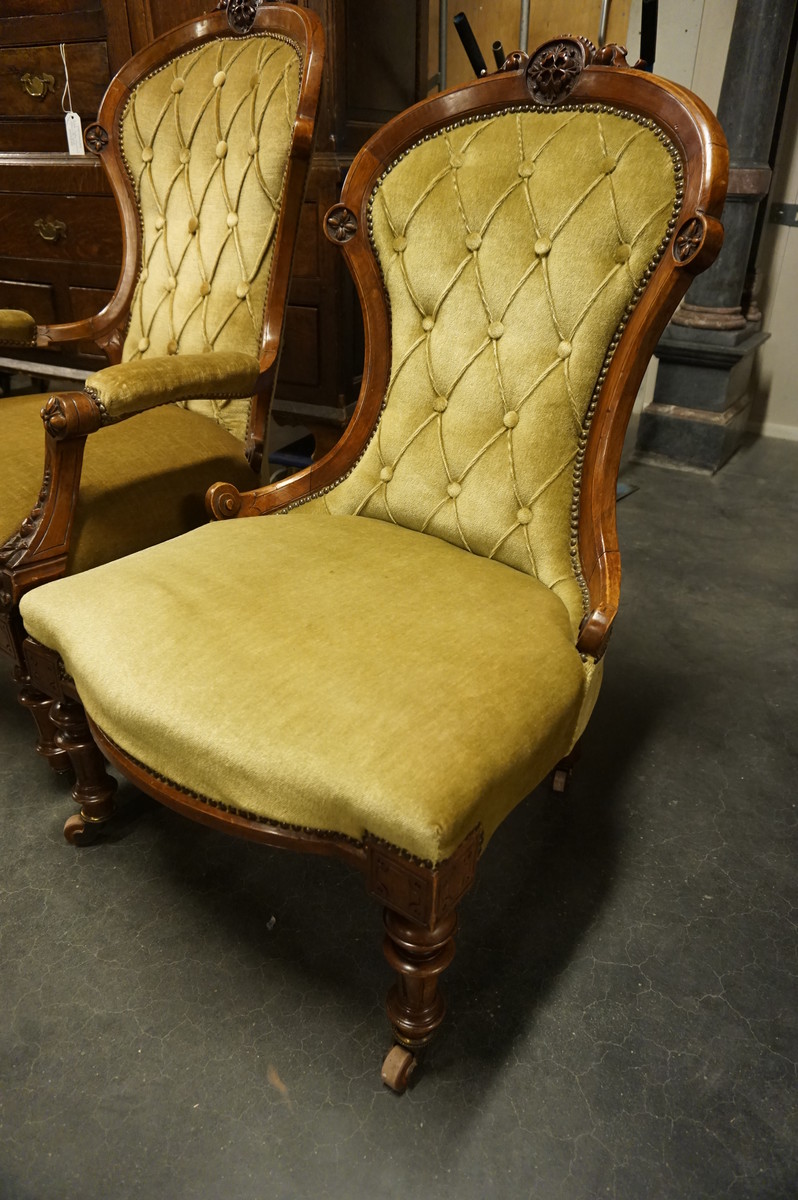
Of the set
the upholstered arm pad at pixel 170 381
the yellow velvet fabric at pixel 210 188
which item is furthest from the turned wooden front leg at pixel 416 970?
the yellow velvet fabric at pixel 210 188

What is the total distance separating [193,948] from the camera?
1.11 meters

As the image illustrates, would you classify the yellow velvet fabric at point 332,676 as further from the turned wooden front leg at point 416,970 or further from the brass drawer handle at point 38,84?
the brass drawer handle at point 38,84

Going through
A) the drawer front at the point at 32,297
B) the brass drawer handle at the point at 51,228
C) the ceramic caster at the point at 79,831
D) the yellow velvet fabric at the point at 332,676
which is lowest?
the ceramic caster at the point at 79,831

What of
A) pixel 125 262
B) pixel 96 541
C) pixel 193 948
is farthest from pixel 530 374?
pixel 125 262

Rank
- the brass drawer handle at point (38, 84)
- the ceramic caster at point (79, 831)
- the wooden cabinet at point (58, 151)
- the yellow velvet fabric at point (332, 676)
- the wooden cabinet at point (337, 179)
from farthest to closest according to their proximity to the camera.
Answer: the brass drawer handle at point (38, 84)
the wooden cabinet at point (58, 151)
the wooden cabinet at point (337, 179)
the ceramic caster at point (79, 831)
the yellow velvet fabric at point (332, 676)

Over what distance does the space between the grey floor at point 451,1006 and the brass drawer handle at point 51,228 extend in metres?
1.51

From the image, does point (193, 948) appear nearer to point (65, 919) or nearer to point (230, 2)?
point (65, 919)

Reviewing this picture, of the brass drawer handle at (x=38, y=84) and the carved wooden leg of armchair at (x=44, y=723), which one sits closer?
the carved wooden leg of armchair at (x=44, y=723)

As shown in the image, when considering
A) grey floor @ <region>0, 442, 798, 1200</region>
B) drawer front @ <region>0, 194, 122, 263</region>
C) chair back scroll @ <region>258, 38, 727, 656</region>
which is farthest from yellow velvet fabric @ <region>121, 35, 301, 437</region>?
grey floor @ <region>0, 442, 798, 1200</region>

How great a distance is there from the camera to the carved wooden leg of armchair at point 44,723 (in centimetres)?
124

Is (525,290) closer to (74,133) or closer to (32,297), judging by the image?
(74,133)

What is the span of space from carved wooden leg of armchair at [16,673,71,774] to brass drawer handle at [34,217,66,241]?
1.55 meters

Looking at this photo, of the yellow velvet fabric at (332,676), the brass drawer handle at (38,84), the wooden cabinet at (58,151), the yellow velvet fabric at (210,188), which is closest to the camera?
the yellow velvet fabric at (332,676)

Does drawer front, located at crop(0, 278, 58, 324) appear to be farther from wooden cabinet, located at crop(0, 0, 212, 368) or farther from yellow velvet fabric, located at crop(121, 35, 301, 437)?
yellow velvet fabric, located at crop(121, 35, 301, 437)
